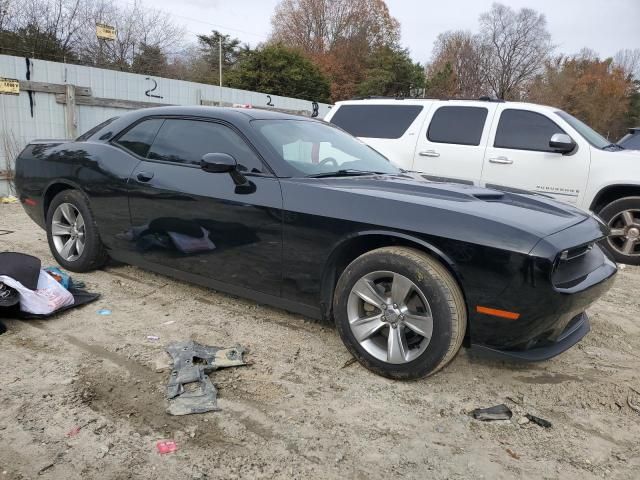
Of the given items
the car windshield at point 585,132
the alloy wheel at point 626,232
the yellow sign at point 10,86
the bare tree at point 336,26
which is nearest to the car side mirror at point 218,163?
the car windshield at point 585,132

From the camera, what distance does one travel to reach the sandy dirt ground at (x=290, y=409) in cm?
211

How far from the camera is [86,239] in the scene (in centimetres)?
436

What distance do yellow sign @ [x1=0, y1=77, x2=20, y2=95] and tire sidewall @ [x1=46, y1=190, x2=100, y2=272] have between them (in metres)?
5.12

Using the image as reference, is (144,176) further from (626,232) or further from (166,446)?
(626,232)

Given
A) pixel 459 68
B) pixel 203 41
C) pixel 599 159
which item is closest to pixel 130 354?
pixel 599 159

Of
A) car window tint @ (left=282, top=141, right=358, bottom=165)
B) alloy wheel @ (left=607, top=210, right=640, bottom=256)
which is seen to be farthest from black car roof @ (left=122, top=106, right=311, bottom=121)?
alloy wheel @ (left=607, top=210, right=640, bottom=256)

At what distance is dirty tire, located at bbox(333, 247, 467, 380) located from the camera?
2.58 meters

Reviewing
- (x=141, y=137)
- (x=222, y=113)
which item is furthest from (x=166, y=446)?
(x=141, y=137)

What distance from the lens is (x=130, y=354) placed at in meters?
A: 3.05

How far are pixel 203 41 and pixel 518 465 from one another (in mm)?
47773

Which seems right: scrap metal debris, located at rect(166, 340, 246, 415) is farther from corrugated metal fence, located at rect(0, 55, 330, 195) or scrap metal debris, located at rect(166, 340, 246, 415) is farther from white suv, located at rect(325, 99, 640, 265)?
corrugated metal fence, located at rect(0, 55, 330, 195)

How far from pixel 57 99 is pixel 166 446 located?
28.8 ft

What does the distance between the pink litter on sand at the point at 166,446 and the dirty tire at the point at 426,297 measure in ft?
3.80

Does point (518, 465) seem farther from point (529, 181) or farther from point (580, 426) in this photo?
point (529, 181)
